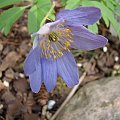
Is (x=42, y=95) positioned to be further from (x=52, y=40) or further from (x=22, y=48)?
(x=52, y=40)

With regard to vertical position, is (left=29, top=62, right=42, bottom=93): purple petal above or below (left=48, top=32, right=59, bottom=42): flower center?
below

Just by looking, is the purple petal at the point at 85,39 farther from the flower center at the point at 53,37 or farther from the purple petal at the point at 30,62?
the purple petal at the point at 30,62

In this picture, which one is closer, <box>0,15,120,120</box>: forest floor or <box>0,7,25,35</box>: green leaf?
<box>0,7,25,35</box>: green leaf

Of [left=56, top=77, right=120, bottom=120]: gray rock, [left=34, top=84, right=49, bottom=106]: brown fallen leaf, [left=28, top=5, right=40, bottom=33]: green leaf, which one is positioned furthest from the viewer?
[left=34, top=84, right=49, bottom=106]: brown fallen leaf

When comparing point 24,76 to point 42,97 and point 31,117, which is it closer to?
point 42,97

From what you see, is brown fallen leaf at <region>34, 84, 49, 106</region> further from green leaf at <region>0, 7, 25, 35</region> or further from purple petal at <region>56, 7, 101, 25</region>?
purple petal at <region>56, 7, 101, 25</region>

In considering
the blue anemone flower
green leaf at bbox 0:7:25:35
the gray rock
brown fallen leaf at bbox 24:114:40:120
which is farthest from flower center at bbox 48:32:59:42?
brown fallen leaf at bbox 24:114:40:120

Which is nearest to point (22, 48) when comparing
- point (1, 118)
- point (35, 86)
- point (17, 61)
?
point (17, 61)

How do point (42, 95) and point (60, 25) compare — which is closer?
point (60, 25)
